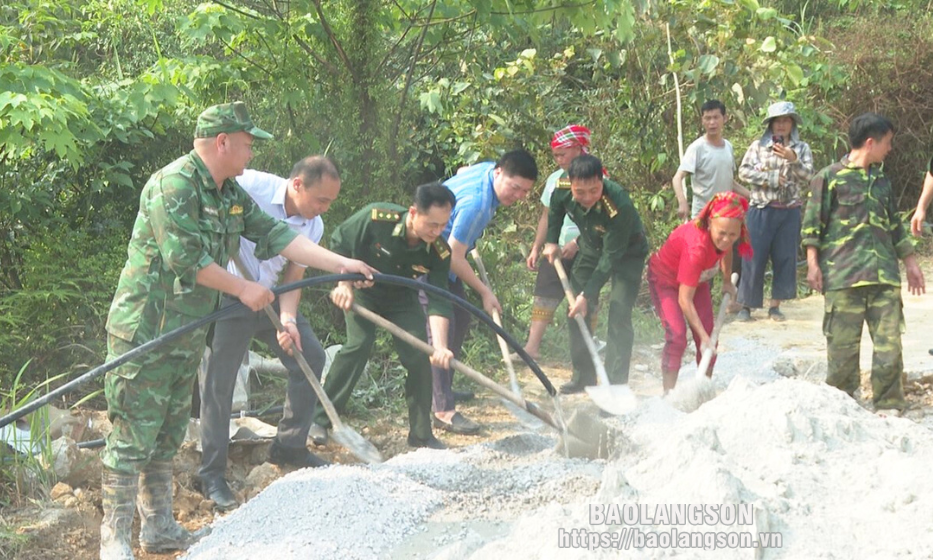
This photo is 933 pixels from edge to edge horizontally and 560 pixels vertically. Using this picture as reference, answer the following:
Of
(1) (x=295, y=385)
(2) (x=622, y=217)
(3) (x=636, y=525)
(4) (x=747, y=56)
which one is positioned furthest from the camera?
(4) (x=747, y=56)

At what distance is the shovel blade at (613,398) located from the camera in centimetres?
545

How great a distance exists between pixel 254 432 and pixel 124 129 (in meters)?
2.14

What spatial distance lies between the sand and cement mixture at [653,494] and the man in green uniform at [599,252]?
3.40 feet

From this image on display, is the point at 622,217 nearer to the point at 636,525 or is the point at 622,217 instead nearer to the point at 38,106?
the point at 636,525

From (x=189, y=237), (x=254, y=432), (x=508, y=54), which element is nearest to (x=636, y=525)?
(x=189, y=237)

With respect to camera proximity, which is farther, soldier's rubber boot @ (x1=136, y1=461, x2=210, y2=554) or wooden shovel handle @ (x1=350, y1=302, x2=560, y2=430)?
wooden shovel handle @ (x1=350, y1=302, x2=560, y2=430)

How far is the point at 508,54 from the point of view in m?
9.73

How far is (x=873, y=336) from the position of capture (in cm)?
539

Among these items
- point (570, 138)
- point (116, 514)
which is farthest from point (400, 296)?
point (116, 514)

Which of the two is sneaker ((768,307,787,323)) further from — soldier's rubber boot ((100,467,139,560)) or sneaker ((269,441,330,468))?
soldier's rubber boot ((100,467,139,560))

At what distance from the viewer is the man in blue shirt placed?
541 cm

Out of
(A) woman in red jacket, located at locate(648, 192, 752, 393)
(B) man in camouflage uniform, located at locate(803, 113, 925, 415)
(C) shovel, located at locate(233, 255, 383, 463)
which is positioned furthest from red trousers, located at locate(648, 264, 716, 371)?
(C) shovel, located at locate(233, 255, 383, 463)

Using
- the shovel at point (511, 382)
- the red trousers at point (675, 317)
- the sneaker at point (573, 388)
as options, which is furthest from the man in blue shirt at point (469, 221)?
the red trousers at point (675, 317)

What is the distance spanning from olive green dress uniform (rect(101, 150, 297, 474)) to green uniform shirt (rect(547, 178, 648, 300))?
2.59 meters
